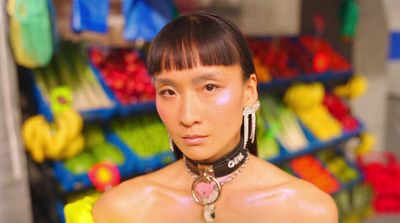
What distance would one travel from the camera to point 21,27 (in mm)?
1906

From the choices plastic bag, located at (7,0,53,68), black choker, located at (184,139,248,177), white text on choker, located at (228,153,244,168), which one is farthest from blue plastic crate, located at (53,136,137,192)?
white text on choker, located at (228,153,244,168)

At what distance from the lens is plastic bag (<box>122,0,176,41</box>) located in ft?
7.12

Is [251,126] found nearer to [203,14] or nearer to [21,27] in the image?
[203,14]

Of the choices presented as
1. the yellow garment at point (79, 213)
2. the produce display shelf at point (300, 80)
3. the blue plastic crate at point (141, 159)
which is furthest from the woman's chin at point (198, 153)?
the produce display shelf at point (300, 80)

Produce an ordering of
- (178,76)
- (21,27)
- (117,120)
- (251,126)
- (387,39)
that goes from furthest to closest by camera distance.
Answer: (387,39) < (117,120) < (21,27) < (251,126) < (178,76)

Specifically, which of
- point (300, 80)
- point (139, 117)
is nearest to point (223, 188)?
point (139, 117)

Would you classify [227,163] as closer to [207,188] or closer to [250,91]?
[207,188]

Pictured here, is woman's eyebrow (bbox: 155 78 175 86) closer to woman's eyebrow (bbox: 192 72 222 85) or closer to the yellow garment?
woman's eyebrow (bbox: 192 72 222 85)

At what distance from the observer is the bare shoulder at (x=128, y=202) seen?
1.27 metres

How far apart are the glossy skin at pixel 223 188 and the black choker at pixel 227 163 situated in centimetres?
2

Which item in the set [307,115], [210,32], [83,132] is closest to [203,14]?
[210,32]

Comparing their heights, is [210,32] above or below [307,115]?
above

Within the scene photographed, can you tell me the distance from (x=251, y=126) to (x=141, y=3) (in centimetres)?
118

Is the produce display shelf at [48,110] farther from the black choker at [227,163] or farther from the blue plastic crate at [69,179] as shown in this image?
the black choker at [227,163]
